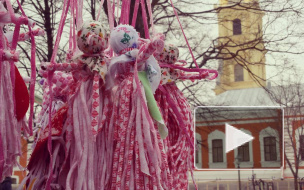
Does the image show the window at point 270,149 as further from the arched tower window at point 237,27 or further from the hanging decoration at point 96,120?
the hanging decoration at point 96,120

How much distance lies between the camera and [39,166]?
176cm

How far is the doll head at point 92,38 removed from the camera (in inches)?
69.4

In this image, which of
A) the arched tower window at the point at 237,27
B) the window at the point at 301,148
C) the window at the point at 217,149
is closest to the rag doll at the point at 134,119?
the window at the point at 217,149

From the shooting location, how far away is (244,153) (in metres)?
6.78

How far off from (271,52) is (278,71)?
1.14ft

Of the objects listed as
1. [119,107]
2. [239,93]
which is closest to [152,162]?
[119,107]

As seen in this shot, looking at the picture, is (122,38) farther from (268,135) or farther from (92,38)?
(268,135)

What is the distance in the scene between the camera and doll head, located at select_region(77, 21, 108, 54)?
1762 mm

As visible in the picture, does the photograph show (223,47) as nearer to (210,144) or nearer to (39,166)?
(210,144)

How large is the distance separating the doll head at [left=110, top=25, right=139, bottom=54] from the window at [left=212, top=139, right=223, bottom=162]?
486cm

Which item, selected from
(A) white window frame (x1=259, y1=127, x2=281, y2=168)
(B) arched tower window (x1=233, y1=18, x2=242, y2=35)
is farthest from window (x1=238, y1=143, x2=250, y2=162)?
(B) arched tower window (x1=233, y1=18, x2=242, y2=35)

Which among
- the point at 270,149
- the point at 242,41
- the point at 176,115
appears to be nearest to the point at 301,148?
→ the point at 270,149

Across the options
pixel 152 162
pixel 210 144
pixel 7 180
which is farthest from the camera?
pixel 210 144

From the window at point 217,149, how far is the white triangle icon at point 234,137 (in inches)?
4.4
